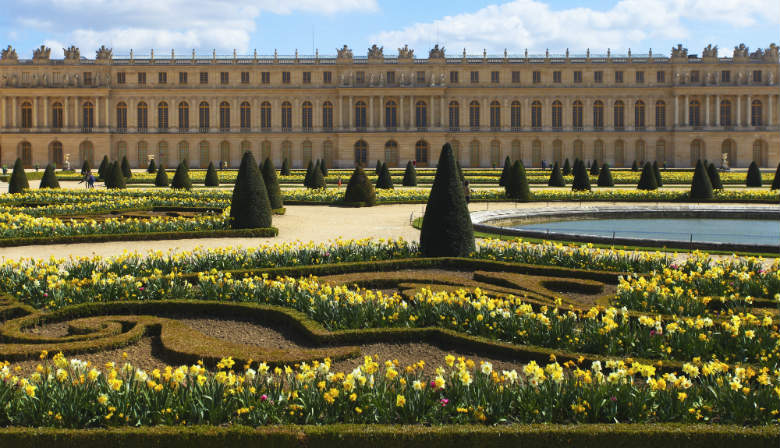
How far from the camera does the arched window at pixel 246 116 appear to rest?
198 feet

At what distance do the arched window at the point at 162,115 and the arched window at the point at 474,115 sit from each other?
2387 centimetres

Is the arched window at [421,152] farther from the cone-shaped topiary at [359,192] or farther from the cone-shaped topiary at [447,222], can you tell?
the cone-shaped topiary at [447,222]

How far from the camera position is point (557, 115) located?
59.8m

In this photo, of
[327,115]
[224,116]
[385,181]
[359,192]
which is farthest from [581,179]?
[224,116]

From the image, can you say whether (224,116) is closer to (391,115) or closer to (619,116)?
(391,115)

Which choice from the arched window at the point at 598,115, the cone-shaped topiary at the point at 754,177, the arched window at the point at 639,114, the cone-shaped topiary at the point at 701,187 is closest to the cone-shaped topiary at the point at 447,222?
the cone-shaped topiary at the point at 701,187

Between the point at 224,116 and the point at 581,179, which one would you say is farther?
the point at 224,116

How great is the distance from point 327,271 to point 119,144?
5344cm

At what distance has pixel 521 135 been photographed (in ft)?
196

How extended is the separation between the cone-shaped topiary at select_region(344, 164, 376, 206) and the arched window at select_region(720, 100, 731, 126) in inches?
1764

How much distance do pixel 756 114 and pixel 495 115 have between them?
2039 cm

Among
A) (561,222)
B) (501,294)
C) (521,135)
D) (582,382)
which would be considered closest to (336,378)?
(582,382)

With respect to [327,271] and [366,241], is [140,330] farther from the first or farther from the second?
[366,241]

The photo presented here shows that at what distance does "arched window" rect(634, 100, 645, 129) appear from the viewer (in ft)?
196
